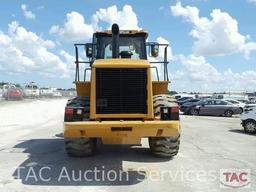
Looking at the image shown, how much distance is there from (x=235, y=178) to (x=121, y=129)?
8.33 feet

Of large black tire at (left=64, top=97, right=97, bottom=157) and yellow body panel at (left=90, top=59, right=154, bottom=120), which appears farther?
large black tire at (left=64, top=97, right=97, bottom=157)

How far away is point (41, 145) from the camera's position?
1466 centimetres

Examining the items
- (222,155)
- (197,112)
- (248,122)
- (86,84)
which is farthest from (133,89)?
(197,112)

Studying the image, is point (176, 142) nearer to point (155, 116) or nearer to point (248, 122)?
point (155, 116)

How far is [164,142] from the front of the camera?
11133mm

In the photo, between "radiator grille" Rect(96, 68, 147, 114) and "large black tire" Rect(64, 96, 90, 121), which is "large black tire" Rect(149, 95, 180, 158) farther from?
"large black tire" Rect(64, 96, 90, 121)

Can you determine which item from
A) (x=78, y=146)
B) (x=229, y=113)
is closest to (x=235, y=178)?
(x=78, y=146)

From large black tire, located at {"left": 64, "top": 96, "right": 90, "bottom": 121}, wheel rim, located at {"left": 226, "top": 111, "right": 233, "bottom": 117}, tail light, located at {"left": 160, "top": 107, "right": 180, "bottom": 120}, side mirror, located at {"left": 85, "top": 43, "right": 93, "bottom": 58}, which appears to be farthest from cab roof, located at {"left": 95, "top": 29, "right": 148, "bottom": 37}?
wheel rim, located at {"left": 226, "top": 111, "right": 233, "bottom": 117}

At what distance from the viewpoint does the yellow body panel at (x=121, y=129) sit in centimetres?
936

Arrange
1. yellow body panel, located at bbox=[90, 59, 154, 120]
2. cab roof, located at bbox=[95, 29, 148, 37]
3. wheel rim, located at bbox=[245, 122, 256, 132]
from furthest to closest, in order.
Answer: wheel rim, located at bbox=[245, 122, 256, 132]
cab roof, located at bbox=[95, 29, 148, 37]
yellow body panel, located at bbox=[90, 59, 154, 120]

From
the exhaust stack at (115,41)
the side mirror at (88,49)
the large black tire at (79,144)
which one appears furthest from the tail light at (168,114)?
the side mirror at (88,49)

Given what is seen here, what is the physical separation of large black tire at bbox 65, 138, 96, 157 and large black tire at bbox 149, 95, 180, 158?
163 cm

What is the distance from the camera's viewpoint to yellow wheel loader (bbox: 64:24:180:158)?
371 inches

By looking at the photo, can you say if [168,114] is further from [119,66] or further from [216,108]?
[216,108]
